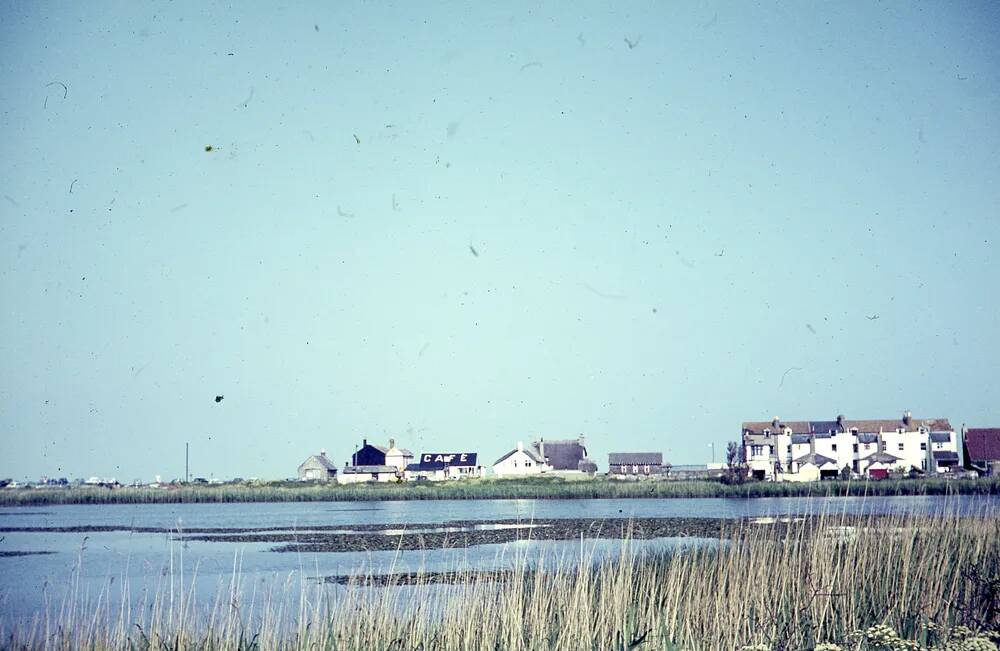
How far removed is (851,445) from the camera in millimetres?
94062

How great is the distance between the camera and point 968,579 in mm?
12719

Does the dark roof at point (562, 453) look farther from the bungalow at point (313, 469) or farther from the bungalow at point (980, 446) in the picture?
the bungalow at point (980, 446)

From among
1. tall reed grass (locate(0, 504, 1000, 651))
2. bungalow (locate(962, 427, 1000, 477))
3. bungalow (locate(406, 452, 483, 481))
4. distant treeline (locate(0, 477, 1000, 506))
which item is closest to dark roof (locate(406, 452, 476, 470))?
bungalow (locate(406, 452, 483, 481))

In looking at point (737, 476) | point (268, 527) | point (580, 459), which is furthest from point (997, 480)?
point (580, 459)

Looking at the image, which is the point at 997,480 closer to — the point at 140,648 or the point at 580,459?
the point at 140,648

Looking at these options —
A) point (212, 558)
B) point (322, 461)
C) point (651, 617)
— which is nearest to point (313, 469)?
point (322, 461)

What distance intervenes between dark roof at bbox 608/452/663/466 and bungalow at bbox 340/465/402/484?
2600 centimetres

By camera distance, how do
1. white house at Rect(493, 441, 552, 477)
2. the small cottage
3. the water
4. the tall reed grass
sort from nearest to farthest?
the tall reed grass
the water
white house at Rect(493, 441, 552, 477)
the small cottage

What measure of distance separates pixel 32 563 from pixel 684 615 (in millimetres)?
22832

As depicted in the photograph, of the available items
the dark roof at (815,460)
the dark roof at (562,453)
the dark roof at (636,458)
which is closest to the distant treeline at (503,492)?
the dark roof at (815,460)

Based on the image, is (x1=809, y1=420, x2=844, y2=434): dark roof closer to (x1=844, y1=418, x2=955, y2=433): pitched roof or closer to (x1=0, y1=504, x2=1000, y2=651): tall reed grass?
(x1=844, y1=418, x2=955, y2=433): pitched roof

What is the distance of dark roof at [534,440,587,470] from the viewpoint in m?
114

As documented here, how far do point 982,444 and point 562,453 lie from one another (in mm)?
41896

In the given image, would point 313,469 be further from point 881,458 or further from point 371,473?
point 881,458
